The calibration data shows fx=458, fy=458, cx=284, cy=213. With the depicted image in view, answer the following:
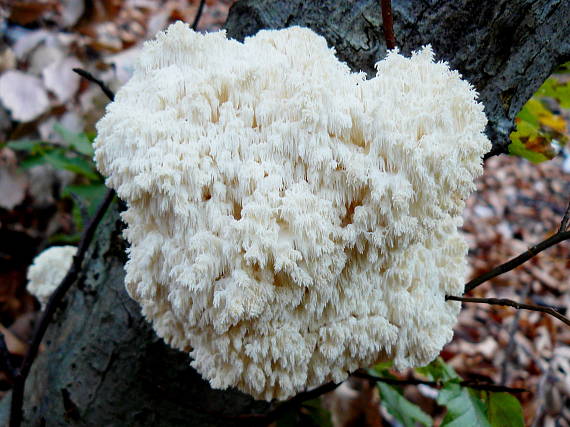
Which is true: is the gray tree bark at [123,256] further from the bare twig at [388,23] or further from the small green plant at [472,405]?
the small green plant at [472,405]

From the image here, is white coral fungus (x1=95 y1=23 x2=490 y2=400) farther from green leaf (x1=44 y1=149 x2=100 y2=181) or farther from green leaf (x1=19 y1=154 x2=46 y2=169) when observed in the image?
green leaf (x1=19 y1=154 x2=46 y2=169)

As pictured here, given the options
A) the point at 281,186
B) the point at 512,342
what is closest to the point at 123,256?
the point at 281,186

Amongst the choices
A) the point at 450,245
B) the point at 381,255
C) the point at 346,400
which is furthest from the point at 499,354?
the point at 381,255

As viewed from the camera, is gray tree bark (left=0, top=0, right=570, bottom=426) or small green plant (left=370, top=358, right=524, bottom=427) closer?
gray tree bark (left=0, top=0, right=570, bottom=426)

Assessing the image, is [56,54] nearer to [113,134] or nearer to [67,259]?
[67,259]

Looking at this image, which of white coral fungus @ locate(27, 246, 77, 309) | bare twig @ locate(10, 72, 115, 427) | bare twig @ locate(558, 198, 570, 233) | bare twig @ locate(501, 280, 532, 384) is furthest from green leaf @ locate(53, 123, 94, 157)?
bare twig @ locate(501, 280, 532, 384)

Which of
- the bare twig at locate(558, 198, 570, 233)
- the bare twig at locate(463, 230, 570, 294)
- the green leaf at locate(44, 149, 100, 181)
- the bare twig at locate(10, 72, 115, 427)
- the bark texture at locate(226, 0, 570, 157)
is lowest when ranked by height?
the bare twig at locate(10, 72, 115, 427)

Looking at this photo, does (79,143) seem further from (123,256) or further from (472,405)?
(472,405)
